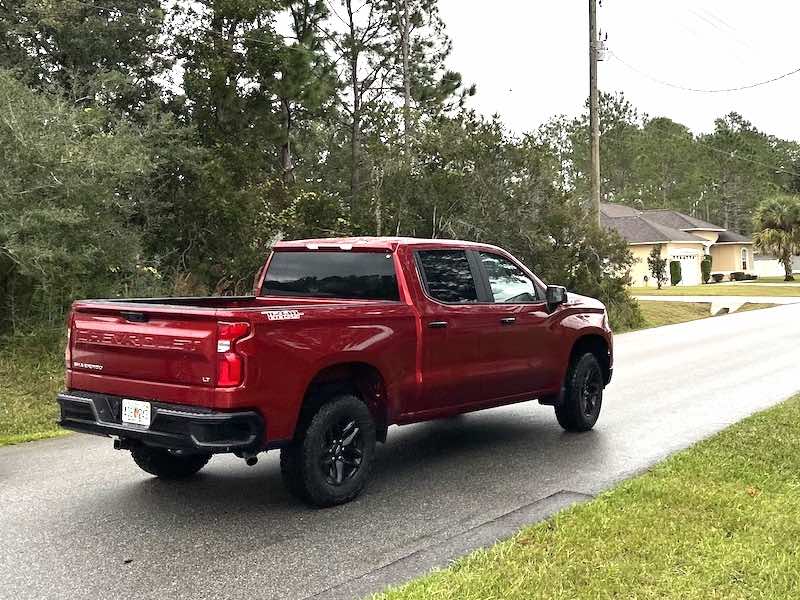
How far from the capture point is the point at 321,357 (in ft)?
18.1

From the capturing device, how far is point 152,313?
210 inches

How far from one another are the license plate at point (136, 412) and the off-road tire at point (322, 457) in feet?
3.12

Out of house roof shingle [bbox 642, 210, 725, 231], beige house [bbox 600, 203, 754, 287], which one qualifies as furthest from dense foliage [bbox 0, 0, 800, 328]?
house roof shingle [bbox 642, 210, 725, 231]

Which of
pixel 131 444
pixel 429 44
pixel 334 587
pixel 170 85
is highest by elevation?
pixel 429 44

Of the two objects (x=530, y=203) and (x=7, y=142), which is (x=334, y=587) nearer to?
(x=7, y=142)

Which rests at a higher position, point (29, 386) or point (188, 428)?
point (188, 428)

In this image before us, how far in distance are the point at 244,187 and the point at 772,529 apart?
1419 cm

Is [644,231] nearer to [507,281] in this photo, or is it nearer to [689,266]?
[689,266]

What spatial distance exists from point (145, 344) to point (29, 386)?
5.86 m

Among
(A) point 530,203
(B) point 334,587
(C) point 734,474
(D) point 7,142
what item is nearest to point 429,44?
(A) point 530,203

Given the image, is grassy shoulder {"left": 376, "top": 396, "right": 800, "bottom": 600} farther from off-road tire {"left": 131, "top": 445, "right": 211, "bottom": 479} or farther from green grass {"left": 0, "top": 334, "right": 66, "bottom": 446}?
green grass {"left": 0, "top": 334, "right": 66, "bottom": 446}

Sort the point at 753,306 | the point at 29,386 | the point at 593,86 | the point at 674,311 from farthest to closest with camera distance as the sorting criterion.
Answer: the point at 753,306
the point at 674,311
the point at 593,86
the point at 29,386

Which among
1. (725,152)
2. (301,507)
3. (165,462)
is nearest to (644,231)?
(725,152)

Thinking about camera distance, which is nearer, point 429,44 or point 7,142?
point 7,142
